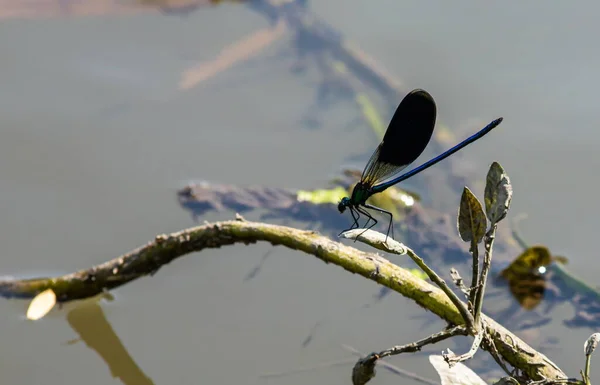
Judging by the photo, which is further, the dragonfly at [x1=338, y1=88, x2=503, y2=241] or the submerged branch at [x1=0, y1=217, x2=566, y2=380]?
the dragonfly at [x1=338, y1=88, x2=503, y2=241]

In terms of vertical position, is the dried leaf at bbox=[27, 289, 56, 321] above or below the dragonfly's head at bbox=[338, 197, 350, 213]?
below

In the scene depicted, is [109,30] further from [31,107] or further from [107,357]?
[107,357]

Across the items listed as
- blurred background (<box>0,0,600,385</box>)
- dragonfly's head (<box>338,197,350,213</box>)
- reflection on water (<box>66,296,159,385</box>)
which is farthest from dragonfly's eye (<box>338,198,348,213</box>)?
reflection on water (<box>66,296,159,385</box>)

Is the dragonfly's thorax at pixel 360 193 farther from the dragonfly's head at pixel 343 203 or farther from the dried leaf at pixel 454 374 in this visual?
the dried leaf at pixel 454 374

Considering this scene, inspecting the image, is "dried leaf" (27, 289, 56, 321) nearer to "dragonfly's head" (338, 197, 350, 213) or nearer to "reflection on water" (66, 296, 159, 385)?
"reflection on water" (66, 296, 159, 385)

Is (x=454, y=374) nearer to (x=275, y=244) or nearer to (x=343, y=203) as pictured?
(x=275, y=244)

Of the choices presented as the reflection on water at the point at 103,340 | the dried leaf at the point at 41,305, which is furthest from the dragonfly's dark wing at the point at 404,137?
the dried leaf at the point at 41,305

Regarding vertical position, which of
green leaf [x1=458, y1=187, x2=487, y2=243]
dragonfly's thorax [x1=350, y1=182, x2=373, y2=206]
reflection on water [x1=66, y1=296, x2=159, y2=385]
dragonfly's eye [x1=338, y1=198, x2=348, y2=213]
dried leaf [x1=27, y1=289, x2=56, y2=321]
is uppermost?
dragonfly's thorax [x1=350, y1=182, x2=373, y2=206]
